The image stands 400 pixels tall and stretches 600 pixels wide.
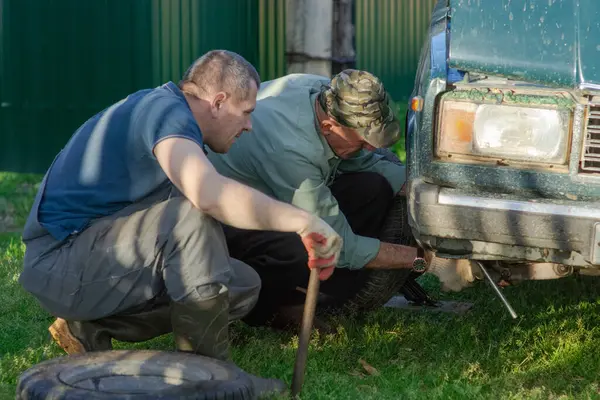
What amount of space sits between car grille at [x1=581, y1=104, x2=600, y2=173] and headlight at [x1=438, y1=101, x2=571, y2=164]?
61 millimetres

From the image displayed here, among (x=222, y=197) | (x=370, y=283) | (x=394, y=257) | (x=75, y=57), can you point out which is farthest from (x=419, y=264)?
(x=75, y=57)

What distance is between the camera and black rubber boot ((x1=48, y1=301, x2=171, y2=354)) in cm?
376

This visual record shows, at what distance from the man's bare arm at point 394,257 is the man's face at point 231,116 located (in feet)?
2.79

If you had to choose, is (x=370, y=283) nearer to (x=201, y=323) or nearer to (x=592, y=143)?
(x=201, y=323)

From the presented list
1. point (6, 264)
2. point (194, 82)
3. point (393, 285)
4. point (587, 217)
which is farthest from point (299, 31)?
point (587, 217)

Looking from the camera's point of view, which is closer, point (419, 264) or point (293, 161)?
point (293, 161)

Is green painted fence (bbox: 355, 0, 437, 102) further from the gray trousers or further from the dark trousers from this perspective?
the gray trousers

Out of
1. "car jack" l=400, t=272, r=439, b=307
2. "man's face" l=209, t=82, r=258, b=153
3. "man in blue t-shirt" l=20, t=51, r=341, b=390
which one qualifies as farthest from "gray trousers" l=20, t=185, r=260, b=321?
"car jack" l=400, t=272, r=439, b=307

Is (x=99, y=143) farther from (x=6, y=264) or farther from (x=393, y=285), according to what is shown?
(x=6, y=264)

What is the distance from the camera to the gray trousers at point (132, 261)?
3.42m

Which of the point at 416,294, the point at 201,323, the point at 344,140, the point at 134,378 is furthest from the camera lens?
the point at 416,294

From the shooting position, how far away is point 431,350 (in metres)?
4.23

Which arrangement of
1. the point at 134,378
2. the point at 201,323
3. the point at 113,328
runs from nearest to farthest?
the point at 134,378
the point at 201,323
the point at 113,328

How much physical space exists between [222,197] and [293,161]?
95 cm
